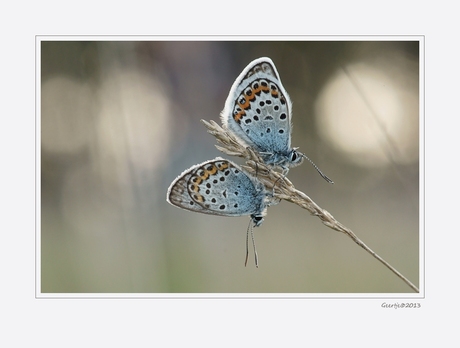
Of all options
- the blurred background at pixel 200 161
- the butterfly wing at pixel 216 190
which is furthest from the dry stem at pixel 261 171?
the blurred background at pixel 200 161

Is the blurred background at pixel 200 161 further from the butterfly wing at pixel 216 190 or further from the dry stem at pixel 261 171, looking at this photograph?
the dry stem at pixel 261 171

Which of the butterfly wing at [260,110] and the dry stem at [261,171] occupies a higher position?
the butterfly wing at [260,110]

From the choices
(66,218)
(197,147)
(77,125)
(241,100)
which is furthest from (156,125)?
(241,100)

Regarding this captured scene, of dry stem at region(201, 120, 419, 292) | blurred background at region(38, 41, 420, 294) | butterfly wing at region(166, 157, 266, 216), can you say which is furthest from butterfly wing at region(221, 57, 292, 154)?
blurred background at region(38, 41, 420, 294)

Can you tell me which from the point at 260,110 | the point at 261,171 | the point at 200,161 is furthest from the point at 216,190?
the point at 200,161

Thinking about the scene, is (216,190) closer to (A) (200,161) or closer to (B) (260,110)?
(B) (260,110)

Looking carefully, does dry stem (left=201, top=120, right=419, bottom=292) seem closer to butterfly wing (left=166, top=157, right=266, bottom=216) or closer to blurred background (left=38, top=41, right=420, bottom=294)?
butterfly wing (left=166, top=157, right=266, bottom=216)

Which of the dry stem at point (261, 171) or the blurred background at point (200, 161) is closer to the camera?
the dry stem at point (261, 171)
